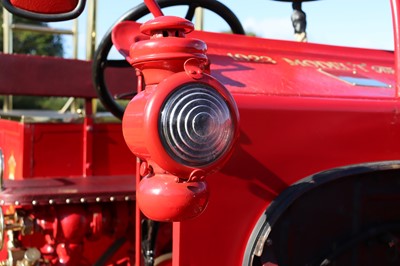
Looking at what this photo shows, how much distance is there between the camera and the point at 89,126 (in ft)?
8.99

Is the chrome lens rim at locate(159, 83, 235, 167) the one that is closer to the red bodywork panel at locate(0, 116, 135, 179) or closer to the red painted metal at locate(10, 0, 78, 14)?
the red painted metal at locate(10, 0, 78, 14)

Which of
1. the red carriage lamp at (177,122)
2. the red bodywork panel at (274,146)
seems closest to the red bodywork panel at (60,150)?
the red bodywork panel at (274,146)

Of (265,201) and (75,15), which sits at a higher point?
(75,15)

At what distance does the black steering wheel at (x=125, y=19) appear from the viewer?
2.07 metres

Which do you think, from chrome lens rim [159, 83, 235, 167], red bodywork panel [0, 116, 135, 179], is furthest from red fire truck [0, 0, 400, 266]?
red bodywork panel [0, 116, 135, 179]

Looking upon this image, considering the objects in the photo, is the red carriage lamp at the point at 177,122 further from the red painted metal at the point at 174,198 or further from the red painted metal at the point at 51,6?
the red painted metal at the point at 51,6

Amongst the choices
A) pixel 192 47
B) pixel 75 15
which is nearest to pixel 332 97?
pixel 192 47

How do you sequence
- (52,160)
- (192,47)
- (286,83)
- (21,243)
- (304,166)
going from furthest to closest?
(52,160)
(21,243)
(286,83)
(304,166)
(192,47)

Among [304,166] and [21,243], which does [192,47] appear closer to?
[304,166]

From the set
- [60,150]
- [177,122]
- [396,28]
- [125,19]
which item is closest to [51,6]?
[177,122]

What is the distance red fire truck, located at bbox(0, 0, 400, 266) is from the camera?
3.23ft

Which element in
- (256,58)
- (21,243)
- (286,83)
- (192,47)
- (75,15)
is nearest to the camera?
(192,47)

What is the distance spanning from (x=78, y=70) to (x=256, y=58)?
4.50 feet

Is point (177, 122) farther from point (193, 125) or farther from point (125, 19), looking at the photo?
point (125, 19)
